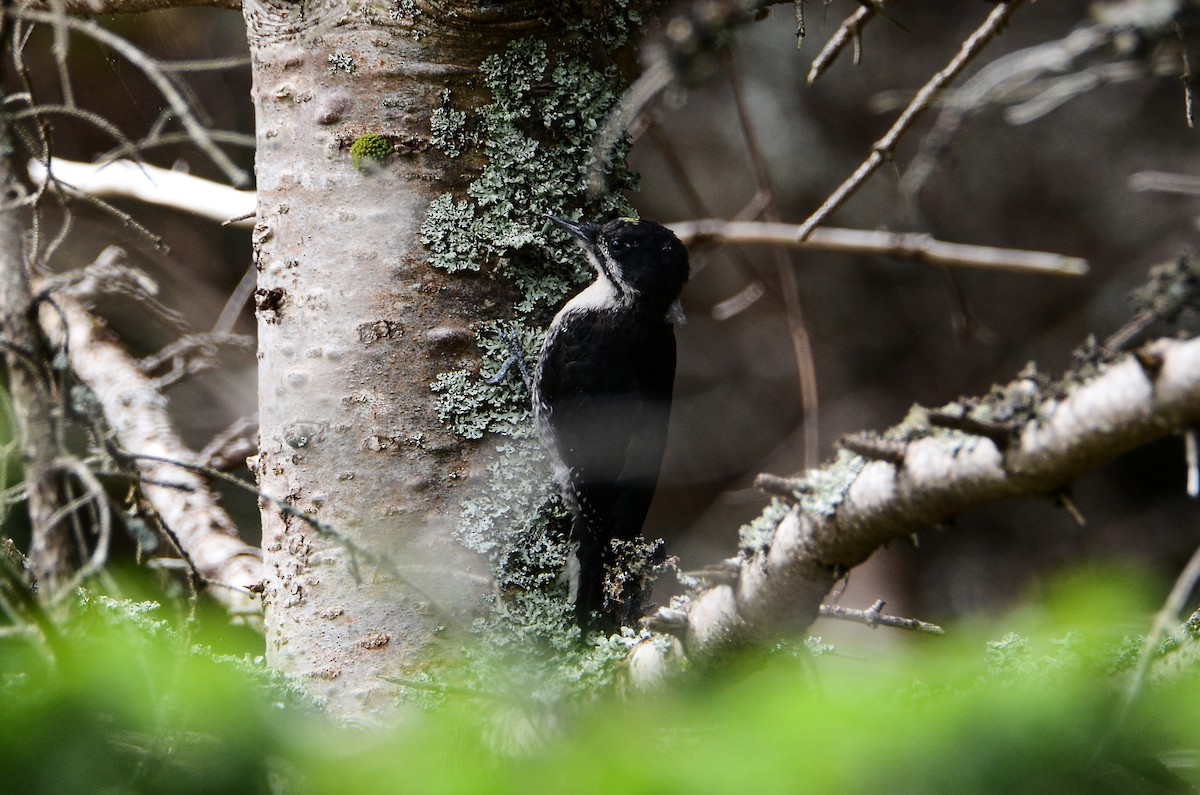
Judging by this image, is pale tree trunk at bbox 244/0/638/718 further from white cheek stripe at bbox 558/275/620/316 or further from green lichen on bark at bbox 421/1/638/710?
white cheek stripe at bbox 558/275/620/316

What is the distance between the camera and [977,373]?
4.99 meters

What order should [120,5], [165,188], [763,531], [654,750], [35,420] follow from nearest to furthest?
[654,750]
[35,420]
[763,531]
[120,5]
[165,188]

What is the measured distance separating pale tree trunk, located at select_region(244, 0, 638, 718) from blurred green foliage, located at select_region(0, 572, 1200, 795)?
2.49 feet

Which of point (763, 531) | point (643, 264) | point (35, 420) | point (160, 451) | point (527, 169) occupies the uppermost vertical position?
point (527, 169)

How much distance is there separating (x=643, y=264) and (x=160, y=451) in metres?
1.26

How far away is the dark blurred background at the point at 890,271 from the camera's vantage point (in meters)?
4.68

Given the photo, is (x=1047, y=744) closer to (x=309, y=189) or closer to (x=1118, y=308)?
(x=309, y=189)

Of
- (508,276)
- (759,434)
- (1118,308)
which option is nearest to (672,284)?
(508,276)

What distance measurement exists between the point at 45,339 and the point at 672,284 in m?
1.57

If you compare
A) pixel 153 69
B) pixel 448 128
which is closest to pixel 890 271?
pixel 448 128

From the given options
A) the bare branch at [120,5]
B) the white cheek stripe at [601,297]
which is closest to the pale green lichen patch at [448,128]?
the bare branch at [120,5]

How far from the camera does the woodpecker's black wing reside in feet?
6.65

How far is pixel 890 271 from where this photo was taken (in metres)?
5.13

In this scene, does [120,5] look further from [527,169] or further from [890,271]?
[890,271]
